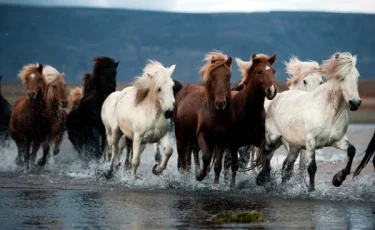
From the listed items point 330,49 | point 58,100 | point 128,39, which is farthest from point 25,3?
point 58,100

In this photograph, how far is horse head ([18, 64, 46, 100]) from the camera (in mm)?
17844

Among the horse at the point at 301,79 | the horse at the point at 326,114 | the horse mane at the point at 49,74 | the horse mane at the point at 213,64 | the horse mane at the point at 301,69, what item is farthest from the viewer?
the horse mane at the point at 49,74

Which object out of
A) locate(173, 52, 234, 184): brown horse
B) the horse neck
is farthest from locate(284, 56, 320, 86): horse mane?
the horse neck

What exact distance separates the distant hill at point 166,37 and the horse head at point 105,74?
11065cm

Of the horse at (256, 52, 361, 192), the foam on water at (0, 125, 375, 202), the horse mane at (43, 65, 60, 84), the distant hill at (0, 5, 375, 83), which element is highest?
the distant hill at (0, 5, 375, 83)

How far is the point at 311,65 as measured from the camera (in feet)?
52.6

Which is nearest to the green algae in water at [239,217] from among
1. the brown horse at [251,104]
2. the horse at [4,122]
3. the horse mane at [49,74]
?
the brown horse at [251,104]

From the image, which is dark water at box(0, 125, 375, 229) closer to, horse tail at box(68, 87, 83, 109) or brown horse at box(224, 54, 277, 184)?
brown horse at box(224, 54, 277, 184)

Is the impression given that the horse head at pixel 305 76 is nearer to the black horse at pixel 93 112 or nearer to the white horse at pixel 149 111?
the white horse at pixel 149 111

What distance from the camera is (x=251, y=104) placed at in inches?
559

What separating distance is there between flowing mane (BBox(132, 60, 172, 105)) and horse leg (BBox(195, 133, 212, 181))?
114 centimetres

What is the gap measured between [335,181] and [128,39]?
132m

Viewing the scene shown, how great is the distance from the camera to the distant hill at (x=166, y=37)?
445ft

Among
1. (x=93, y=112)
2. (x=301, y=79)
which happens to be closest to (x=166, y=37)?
(x=93, y=112)
